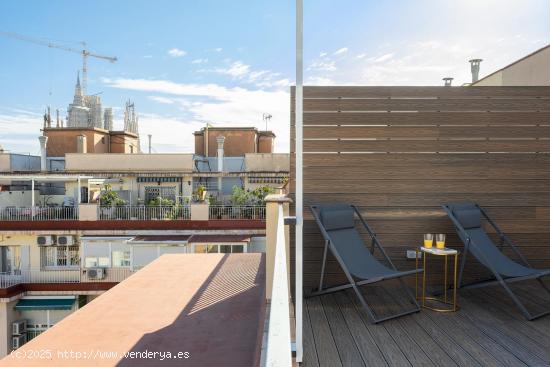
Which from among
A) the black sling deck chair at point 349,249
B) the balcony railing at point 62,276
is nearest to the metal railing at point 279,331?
the black sling deck chair at point 349,249

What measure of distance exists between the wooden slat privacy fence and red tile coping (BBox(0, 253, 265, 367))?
1.36 metres

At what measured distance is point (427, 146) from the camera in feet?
16.0

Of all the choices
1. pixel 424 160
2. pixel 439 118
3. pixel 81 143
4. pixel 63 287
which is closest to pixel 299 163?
pixel 424 160

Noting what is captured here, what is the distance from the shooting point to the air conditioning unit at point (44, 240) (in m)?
16.0

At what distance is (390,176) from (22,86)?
49983mm

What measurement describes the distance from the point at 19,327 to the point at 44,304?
4.09 ft

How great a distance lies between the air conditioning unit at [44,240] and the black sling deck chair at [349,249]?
14.7 meters

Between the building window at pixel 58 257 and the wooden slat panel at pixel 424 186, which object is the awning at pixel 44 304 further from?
the wooden slat panel at pixel 424 186

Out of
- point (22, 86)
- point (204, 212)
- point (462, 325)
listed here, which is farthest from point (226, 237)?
point (22, 86)

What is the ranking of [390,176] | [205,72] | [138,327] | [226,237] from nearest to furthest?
[138,327] < [390,176] < [226,237] < [205,72]

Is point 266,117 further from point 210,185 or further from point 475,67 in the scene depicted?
point 475,67

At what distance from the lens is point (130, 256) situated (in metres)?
15.7

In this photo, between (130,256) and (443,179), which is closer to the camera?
(443,179)

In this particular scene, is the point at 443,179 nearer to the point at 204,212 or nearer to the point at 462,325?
the point at 462,325
